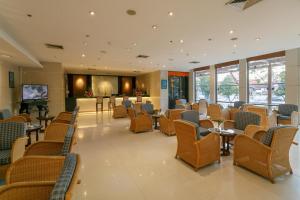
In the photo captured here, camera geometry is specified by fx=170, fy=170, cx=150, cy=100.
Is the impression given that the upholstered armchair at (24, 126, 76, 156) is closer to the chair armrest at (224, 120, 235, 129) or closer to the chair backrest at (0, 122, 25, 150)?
the chair backrest at (0, 122, 25, 150)

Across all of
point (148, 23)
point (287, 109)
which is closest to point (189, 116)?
point (148, 23)

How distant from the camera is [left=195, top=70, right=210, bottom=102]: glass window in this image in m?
11.7

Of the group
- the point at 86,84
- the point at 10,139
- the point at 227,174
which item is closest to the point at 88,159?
the point at 10,139

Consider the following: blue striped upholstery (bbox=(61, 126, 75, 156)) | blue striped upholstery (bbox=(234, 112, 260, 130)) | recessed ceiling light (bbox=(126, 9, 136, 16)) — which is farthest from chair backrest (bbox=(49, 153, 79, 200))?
blue striped upholstery (bbox=(234, 112, 260, 130))

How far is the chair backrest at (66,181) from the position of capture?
94cm

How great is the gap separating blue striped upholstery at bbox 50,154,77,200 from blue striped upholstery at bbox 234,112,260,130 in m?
4.05

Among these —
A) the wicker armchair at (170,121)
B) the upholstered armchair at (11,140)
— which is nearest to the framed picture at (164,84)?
the wicker armchair at (170,121)

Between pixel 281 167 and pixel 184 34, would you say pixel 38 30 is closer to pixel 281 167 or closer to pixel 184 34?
pixel 184 34

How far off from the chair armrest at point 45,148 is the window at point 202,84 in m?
10.4

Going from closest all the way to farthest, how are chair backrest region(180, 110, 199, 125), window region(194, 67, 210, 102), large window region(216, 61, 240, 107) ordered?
chair backrest region(180, 110, 199, 125), large window region(216, 61, 240, 107), window region(194, 67, 210, 102)

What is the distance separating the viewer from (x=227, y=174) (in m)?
2.98

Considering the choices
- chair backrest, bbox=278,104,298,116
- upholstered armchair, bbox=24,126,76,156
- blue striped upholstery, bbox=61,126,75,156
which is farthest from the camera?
chair backrest, bbox=278,104,298,116

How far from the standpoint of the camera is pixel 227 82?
394 inches

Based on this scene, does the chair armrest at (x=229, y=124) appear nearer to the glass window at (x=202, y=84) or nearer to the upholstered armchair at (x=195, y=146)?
the upholstered armchair at (x=195, y=146)
